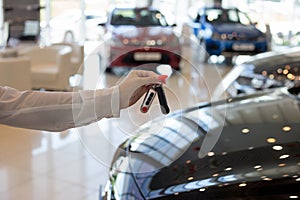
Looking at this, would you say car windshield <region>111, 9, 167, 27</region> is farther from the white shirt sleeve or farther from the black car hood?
the white shirt sleeve

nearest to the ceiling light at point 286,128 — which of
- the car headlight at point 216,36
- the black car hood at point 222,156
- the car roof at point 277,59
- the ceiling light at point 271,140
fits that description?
the black car hood at point 222,156

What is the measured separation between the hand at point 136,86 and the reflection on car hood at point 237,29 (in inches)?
290

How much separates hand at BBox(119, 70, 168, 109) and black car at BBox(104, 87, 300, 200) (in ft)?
1.06

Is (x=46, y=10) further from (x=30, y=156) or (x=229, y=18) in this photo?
(x=30, y=156)

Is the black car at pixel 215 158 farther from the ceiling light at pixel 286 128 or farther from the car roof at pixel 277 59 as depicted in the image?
the car roof at pixel 277 59

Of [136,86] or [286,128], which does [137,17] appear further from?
[136,86]

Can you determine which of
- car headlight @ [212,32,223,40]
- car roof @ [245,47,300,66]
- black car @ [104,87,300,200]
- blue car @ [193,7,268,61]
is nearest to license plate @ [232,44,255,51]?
blue car @ [193,7,268,61]

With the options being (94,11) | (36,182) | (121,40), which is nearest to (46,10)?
(94,11)

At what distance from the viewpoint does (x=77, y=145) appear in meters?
4.16

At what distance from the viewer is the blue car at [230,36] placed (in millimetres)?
8109

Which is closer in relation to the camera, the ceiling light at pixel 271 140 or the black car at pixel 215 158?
the black car at pixel 215 158

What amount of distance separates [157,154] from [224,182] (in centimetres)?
44

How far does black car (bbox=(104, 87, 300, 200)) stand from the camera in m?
1.64

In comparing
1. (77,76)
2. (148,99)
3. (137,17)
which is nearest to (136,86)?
(148,99)
